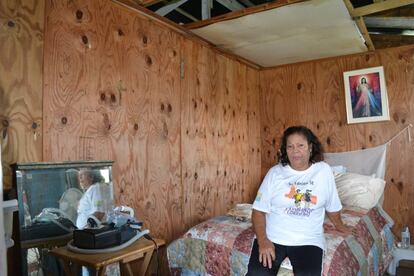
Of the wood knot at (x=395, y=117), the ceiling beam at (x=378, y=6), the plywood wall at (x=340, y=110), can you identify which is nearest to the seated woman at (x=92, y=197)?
the ceiling beam at (x=378, y=6)

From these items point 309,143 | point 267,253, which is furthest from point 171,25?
point 267,253

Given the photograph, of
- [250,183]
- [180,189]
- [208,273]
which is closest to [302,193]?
[208,273]

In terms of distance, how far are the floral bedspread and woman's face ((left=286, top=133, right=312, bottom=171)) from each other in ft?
1.60

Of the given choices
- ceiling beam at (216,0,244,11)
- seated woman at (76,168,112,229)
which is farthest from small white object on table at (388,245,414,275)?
ceiling beam at (216,0,244,11)

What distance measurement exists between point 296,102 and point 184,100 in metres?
1.54

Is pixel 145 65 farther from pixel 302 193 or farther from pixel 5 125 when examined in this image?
pixel 302 193

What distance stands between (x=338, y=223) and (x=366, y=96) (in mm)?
1793

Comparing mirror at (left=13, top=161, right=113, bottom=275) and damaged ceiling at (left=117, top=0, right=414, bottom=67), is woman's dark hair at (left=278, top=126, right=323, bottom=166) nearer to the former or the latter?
damaged ceiling at (left=117, top=0, right=414, bottom=67)

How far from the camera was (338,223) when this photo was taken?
80.4 inches

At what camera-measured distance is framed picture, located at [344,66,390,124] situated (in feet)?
10.8

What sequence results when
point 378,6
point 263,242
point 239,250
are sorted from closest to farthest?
point 263,242, point 239,250, point 378,6

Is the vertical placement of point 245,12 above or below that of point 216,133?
above

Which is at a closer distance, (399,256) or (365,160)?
(399,256)

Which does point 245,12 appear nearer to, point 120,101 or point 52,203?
point 120,101
